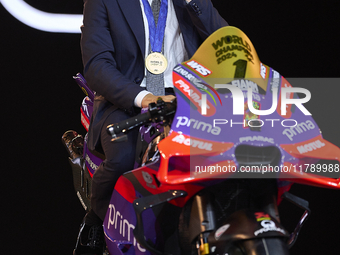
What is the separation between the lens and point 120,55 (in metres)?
1.62

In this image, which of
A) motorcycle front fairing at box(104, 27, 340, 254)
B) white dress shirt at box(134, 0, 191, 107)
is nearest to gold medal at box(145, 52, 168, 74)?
white dress shirt at box(134, 0, 191, 107)

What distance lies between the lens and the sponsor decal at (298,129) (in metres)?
0.90

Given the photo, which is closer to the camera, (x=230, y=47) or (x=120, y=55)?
(x=230, y=47)

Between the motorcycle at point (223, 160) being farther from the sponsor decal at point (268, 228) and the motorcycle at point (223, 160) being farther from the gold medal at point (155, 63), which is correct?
the gold medal at point (155, 63)

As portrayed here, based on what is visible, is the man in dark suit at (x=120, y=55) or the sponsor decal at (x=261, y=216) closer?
the sponsor decal at (x=261, y=216)

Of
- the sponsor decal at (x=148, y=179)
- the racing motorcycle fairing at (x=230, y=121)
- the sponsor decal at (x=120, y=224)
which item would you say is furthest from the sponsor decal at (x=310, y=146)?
the sponsor decal at (x=120, y=224)

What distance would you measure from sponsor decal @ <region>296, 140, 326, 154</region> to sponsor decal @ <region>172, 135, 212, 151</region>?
22 centimetres

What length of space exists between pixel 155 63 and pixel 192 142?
2.29 feet

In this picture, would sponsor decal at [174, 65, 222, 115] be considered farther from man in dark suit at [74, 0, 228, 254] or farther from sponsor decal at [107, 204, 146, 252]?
sponsor decal at [107, 204, 146, 252]

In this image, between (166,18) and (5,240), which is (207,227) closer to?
(166,18)

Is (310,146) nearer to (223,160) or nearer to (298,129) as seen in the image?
(298,129)

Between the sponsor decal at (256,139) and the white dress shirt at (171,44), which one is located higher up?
the white dress shirt at (171,44)

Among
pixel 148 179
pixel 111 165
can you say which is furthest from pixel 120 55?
pixel 148 179

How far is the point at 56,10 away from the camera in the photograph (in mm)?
2666
